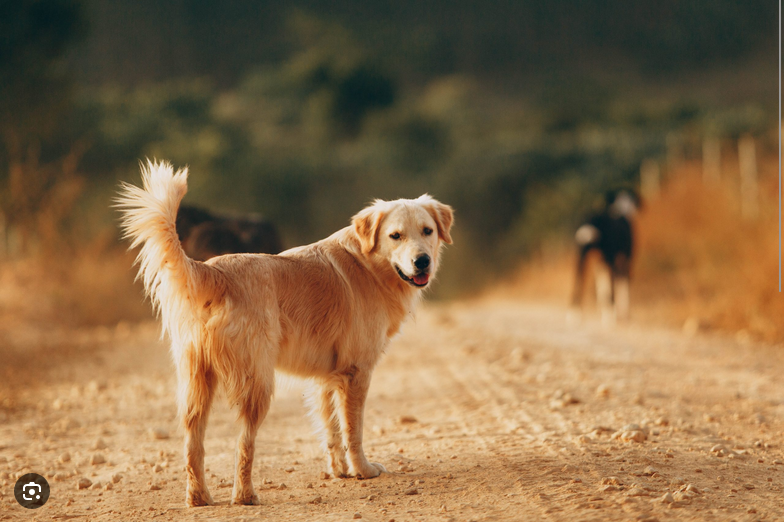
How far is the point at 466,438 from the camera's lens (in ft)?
16.2

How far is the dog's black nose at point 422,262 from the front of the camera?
445 centimetres

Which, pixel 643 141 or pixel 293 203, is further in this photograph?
pixel 643 141

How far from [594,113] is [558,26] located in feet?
22.5

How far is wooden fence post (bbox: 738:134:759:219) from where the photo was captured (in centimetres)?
1240

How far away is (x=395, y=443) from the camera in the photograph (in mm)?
5039

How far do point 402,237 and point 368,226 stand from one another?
0.25 meters

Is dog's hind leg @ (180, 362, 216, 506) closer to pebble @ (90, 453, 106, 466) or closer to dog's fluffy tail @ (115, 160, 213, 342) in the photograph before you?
dog's fluffy tail @ (115, 160, 213, 342)

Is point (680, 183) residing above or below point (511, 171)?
below

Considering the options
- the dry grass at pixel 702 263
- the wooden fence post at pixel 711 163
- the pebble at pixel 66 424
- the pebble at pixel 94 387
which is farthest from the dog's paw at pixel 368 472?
the wooden fence post at pixel 711 163

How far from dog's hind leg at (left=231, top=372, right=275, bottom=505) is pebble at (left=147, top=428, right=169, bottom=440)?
1.89 meters

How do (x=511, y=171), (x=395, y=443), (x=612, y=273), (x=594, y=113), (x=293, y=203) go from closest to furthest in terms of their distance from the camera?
(x=395, y=443) < (x=612, y=273) < (x=293, y=203) < (x=511, y=171) < (x=594, y=113)

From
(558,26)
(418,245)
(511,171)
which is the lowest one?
(418,245)

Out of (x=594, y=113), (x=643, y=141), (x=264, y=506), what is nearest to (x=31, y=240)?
(x=264, y=506)

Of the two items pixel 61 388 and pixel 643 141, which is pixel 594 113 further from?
pixel 61 388
